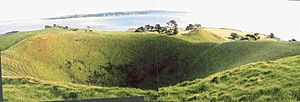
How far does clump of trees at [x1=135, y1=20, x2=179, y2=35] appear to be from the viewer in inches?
304

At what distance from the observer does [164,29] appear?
306 inches

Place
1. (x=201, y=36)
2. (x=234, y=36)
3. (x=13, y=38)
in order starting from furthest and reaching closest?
(x=201, y=36), (x=234, y=36), (x=13, y=38)

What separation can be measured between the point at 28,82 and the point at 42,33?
0.50 m

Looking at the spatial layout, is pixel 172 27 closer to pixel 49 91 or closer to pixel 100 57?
pixel 100 57

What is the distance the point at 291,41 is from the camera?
7328mm

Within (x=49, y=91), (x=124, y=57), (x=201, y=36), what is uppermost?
(x=201, y=36)

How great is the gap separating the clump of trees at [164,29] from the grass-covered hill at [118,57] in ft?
0.15

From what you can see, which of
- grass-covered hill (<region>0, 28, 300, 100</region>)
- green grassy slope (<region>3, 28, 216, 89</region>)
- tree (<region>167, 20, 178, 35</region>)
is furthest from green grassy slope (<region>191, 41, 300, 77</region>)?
tree (<region>167, 20, 178, 35</region>)

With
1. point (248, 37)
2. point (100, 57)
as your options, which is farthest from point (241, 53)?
point (100, 57)

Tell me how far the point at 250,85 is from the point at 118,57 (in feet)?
4.28

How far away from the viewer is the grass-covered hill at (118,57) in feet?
24.6

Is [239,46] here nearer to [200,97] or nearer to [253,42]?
[253,42]

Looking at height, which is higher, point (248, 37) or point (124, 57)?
point (248, 37)

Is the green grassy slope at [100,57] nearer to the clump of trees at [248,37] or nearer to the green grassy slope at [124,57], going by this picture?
the green grassy slope at [124,57]
